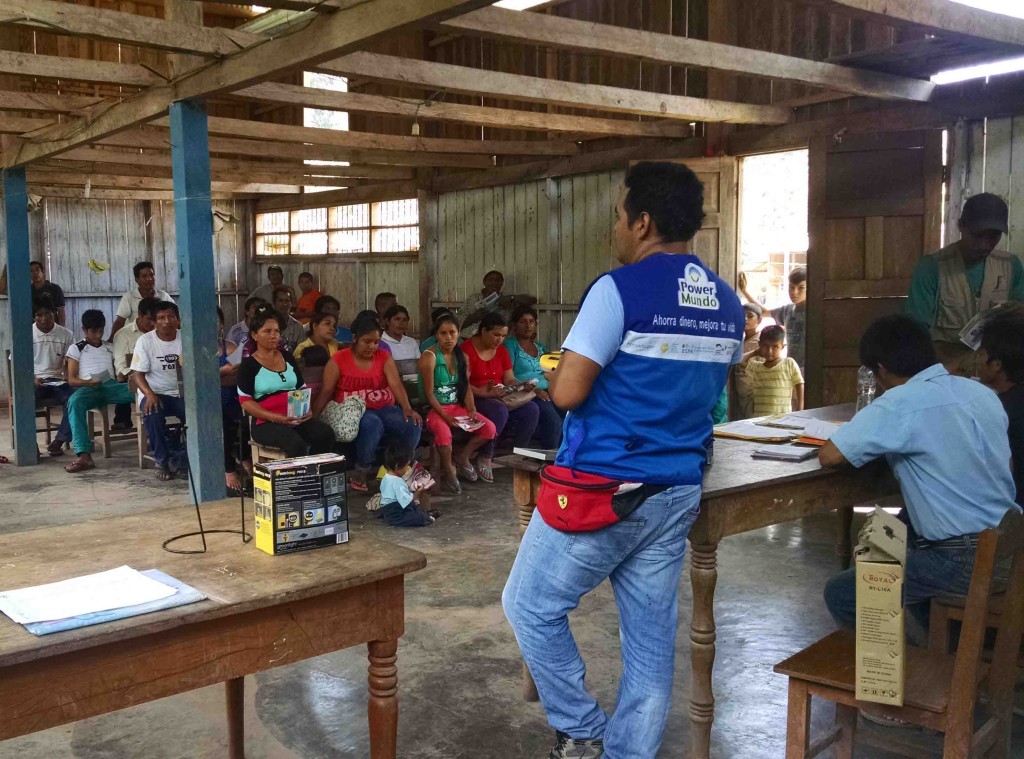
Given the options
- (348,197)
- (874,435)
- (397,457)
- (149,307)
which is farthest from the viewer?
(348,197)

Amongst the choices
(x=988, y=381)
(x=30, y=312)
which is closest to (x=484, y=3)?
(x=988, y=381)

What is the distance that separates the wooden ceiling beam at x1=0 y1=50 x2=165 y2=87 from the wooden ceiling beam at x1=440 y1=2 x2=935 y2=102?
227cm

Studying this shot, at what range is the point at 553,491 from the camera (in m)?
2.53

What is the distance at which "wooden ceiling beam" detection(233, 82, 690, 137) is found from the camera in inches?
249

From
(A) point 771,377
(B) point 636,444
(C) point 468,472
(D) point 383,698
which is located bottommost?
(C) point 468,472

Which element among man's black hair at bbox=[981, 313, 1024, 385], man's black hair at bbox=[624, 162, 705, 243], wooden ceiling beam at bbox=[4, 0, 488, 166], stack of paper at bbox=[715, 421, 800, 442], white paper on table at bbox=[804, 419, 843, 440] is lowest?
stack of paper at bbox=[715, 421, 800, 442]

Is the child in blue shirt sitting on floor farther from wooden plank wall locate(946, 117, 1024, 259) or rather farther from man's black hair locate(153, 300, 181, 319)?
wooden plank wall locate(946, 117, 1024, 259)

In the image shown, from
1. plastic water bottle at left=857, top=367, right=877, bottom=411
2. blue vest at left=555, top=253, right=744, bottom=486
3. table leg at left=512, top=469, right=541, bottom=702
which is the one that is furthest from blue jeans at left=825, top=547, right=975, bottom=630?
plastic water bottle at left=857, top=367, right=877, bottom=411

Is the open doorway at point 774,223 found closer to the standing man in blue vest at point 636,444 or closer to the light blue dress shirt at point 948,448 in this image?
the light blue dress shirt at point 948,448

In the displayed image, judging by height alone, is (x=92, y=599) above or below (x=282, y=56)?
below

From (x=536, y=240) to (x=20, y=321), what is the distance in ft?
16.9

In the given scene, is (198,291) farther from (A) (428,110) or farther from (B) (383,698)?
(B) (383,698)

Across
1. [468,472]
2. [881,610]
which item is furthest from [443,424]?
[881,610]

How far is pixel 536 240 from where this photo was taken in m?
10.8
